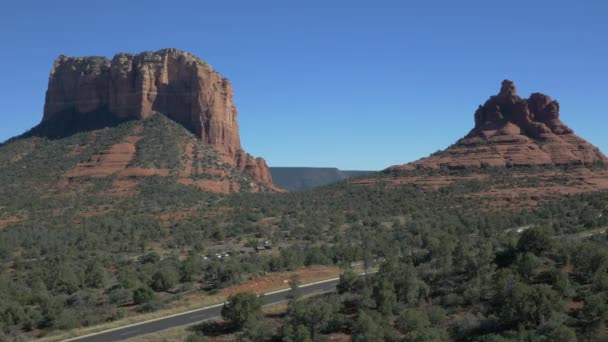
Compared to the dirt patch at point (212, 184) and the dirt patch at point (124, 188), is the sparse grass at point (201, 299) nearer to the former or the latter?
the dirt patch at point (124, 188)

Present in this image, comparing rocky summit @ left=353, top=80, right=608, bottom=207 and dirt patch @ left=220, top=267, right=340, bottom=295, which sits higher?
rocky summit @ left=353, top=80, right=608, bottom=207

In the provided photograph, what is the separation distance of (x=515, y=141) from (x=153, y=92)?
71733mm

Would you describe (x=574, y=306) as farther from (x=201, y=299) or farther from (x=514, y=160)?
(x=514, y=160)

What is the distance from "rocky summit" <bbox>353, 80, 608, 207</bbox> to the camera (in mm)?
84312

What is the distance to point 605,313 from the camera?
72.0ft

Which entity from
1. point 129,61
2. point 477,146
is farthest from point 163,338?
point 129,61

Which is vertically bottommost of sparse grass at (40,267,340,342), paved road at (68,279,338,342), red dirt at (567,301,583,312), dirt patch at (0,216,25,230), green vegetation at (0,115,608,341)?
paved road at (68,279,338,342)

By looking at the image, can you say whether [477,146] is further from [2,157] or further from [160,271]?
[2,157]

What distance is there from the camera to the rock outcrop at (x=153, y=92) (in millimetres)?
113562

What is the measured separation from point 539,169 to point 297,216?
4449 centimetres

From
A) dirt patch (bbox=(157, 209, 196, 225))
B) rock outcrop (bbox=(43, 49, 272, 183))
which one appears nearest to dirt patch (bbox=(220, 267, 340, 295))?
dirt patch (bbox=(157, 209, 196, 225))

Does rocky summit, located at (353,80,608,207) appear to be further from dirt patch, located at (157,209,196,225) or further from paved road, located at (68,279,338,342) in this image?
paved road, located at (68,279,338,342)

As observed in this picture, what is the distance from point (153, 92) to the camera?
114 metres

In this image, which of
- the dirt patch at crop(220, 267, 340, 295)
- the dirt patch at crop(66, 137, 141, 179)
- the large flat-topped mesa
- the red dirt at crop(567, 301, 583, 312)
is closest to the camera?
the red dirt at crop(567, 301, 583, 312)
